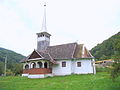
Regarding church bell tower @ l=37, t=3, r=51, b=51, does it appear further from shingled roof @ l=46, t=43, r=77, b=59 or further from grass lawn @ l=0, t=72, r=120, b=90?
grass lawn @ l=0, t=72, r=120, b=90

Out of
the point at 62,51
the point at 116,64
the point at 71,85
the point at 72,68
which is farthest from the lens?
the point at 62,51

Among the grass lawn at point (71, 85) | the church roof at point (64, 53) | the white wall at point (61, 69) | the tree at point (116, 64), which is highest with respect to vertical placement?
the church roof at point (64, 53)

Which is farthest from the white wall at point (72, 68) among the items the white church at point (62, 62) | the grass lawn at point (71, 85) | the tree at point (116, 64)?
the tree at point (116, 64)

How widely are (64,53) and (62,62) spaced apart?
6.04 feet

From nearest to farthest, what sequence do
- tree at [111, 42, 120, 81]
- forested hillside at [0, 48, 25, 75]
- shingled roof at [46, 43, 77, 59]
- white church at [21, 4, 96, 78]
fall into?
1. tree at [111, 42, 120, 81]
2. white church at [21, 4, 96, 78]
3. shingled roof at [46, 43, 77, 59]
4. forested hillside at [0, 48, 25, 75]

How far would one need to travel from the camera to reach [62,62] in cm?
2667

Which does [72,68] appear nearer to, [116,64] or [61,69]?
[61,69]

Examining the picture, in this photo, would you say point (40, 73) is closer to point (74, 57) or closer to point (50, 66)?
point (50, 66)

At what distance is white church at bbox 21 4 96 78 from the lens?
2423 centimetres

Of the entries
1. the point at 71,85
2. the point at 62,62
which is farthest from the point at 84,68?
the point at 71,85

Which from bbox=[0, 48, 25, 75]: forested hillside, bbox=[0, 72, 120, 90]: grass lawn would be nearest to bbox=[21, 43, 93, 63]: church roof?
bbox=[0, 72, 120, 90]: grass lawn

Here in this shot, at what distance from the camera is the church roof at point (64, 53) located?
981 inches

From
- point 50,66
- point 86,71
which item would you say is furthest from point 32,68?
point 86,71

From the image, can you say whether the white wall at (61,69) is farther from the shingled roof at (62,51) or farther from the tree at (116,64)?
the tree at (116,64)
